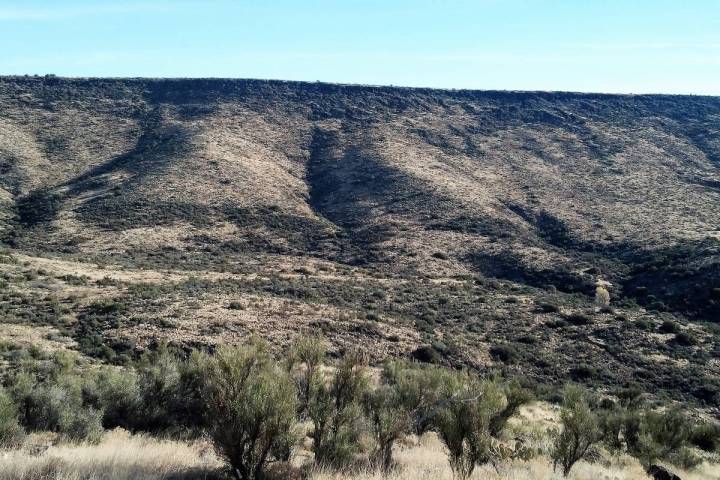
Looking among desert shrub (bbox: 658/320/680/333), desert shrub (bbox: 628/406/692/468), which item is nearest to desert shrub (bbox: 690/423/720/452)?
desert shrub (bbox: 628/406/692/468)

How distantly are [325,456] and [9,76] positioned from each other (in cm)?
8251

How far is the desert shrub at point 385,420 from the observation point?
30.5 ft

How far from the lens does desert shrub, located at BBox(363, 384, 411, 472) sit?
9.28 m

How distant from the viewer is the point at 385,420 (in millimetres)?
9703

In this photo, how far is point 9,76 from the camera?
2795 inches

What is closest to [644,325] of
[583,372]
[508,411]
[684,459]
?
[583,372]

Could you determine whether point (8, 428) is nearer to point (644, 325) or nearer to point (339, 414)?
point (339, 414)

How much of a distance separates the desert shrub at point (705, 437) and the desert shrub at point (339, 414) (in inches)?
504

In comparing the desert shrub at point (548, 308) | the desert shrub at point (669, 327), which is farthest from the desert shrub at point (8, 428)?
the desert shrub at point (669, 327)

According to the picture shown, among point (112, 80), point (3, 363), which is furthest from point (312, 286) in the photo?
point (112, 80)

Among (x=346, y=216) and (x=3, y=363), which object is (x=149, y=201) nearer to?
(x=346, y=216)

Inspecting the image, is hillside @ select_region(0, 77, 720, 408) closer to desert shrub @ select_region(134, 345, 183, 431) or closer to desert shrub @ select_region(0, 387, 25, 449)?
desert shrub @ select_region(134, 345, 183, 431)

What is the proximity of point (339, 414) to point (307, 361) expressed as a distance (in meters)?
1.66

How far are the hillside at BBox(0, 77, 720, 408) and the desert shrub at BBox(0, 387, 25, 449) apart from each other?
9.72 metres
